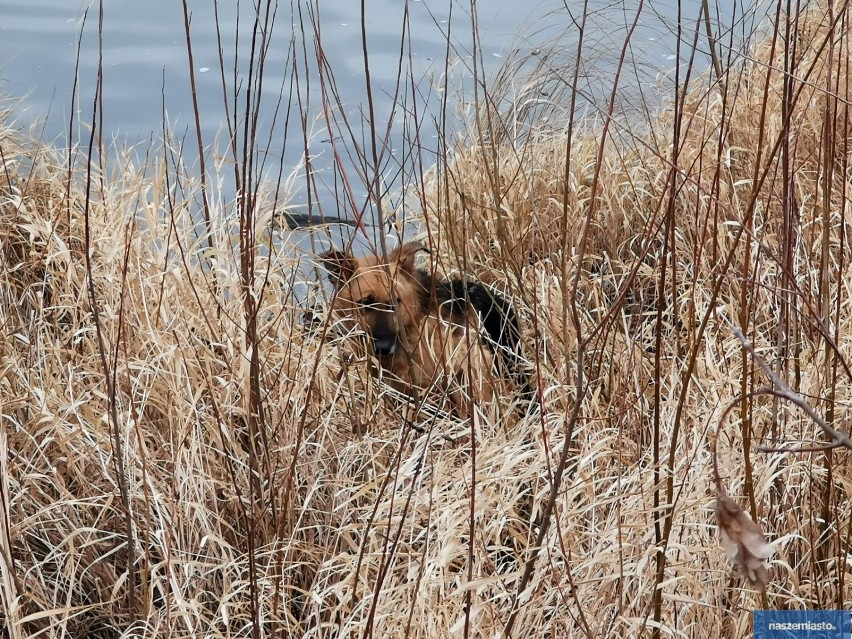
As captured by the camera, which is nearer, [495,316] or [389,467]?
[389,467]

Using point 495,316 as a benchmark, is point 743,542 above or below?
above

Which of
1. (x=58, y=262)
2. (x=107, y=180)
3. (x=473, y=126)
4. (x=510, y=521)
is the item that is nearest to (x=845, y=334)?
(x=510, y=521)

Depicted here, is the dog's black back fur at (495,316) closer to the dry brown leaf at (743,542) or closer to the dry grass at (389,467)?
the dry grass at (389,467)

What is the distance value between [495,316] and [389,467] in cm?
158

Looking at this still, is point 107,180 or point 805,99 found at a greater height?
point 805,99

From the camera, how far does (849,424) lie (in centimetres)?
237

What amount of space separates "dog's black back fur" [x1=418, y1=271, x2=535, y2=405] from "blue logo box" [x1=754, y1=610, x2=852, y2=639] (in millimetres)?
1191

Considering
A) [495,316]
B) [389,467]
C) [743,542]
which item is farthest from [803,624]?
[495,316]

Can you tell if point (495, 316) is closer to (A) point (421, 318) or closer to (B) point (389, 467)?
(A) point (421, 318)

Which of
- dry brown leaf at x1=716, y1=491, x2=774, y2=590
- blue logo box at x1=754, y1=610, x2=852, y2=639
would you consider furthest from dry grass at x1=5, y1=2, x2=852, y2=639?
dry brown leaf at x1=716, y1=491, x2=774, y2=590

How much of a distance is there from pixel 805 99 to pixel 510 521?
3.01 meters

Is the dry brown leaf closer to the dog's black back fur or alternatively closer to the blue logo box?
the blue logo box

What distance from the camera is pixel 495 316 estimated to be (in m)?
3.44

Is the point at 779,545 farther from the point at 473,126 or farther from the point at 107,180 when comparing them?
the point at 473,126
